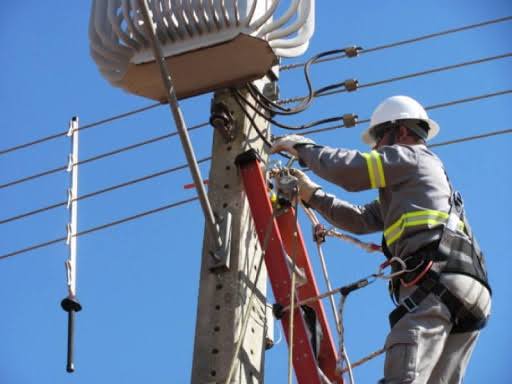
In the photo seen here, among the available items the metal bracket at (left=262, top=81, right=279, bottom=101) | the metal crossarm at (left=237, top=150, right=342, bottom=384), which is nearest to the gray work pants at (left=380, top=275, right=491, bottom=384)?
the metal crossarm at (left=237, top=150, right=342, bottom=384)

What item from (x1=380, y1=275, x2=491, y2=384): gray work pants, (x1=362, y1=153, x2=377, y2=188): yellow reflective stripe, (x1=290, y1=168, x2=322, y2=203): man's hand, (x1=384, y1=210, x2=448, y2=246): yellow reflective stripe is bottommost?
(x1=380, y1=275, x2=491, y2=384): gray work pants

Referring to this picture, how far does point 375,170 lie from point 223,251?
769 mm

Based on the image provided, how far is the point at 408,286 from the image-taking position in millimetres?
4793

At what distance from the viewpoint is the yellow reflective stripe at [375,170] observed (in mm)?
4988

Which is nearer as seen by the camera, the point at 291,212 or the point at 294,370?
the point at 294,370

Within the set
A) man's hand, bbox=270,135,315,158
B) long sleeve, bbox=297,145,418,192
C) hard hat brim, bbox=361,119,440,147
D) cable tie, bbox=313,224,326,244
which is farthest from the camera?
cable tie, bbox=313,224,326,244

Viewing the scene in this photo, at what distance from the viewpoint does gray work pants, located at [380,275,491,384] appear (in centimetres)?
456

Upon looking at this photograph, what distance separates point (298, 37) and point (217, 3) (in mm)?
509

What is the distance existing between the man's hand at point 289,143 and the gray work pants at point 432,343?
0.86 m

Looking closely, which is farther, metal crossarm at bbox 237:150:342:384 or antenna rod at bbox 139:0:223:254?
metal crossarm at bbox 237:150:342:384

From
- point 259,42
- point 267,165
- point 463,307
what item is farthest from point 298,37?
point 463,307

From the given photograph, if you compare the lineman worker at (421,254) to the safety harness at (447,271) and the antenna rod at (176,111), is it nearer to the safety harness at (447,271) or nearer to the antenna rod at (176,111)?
the safety harness at (447,271)

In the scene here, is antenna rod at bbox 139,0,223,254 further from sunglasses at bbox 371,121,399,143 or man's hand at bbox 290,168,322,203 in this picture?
sunglasses at bbox 371,121,399,143

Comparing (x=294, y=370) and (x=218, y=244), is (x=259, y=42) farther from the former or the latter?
(x=294, y=370)
